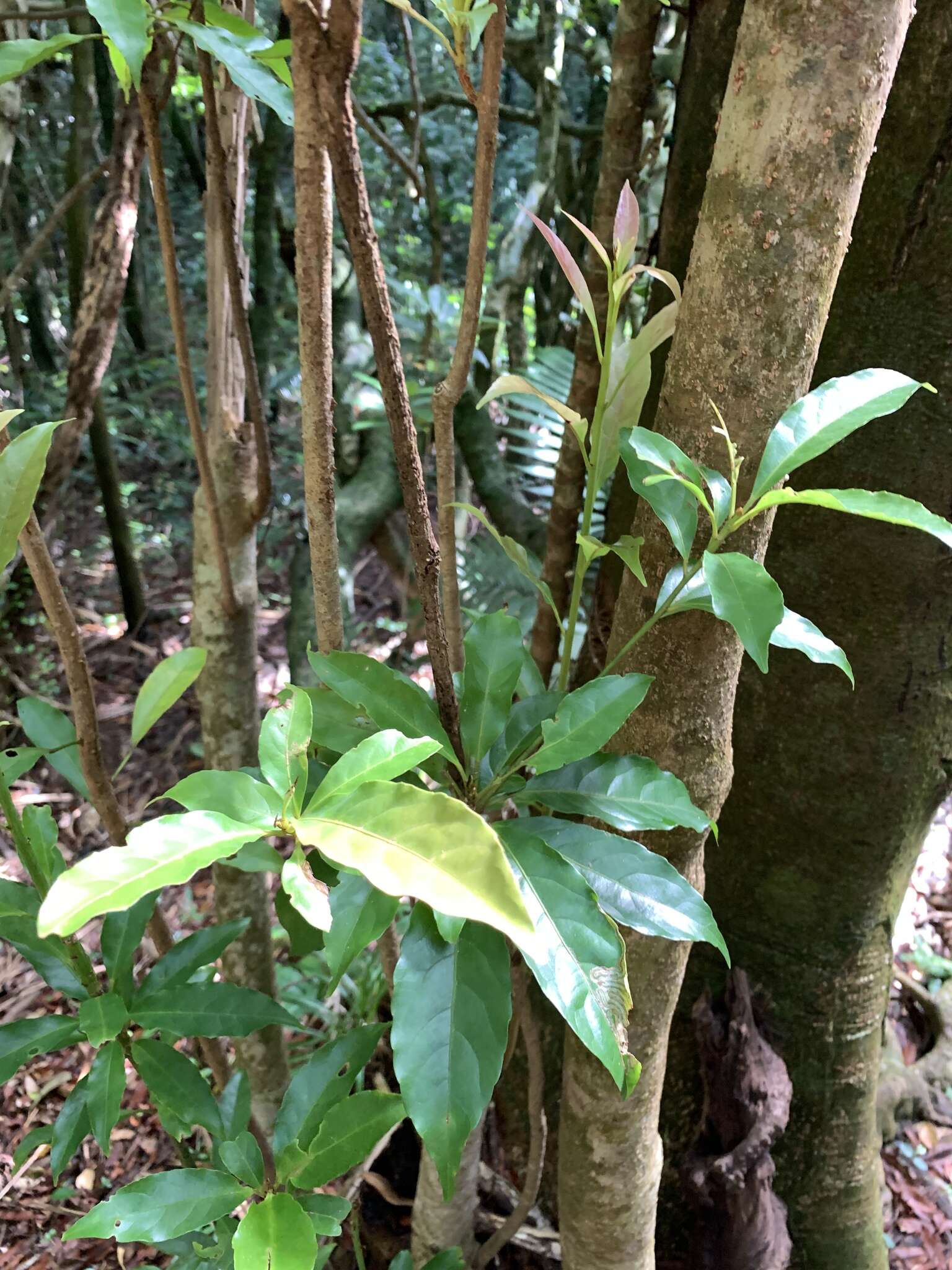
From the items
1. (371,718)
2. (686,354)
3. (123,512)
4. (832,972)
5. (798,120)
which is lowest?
(123,512)

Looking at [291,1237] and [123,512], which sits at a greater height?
[291,1237]

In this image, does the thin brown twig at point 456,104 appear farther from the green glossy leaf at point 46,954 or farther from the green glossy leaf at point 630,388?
the green glossy leaf at point 46,954

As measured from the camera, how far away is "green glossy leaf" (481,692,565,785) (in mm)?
623

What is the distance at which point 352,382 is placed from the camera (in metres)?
2.38

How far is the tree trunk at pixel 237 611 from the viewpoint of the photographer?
3.05 feet

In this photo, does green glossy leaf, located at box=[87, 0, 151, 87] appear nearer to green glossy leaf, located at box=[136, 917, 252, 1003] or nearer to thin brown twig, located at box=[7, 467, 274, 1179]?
thin brown twig, located at box=[7, 467, 274, 1179]

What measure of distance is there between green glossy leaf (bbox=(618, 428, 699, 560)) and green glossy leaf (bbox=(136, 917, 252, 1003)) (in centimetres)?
55

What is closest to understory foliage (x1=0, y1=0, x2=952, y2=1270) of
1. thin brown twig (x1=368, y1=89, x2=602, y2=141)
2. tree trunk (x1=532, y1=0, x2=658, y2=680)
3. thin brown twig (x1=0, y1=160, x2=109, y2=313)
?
tree trunk (x1=532, y1=0, x2=658, y2=680)

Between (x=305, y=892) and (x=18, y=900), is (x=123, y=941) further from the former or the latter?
(x=305, y=892)

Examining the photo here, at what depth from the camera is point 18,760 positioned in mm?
711

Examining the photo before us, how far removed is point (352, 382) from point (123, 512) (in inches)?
35.2

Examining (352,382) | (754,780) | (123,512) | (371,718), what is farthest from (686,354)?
(123,512)

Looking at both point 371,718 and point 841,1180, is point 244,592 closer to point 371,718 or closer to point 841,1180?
point 371,718

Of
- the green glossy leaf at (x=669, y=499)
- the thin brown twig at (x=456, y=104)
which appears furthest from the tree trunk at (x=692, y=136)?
the thin brown twig at (x=456, y=104)
